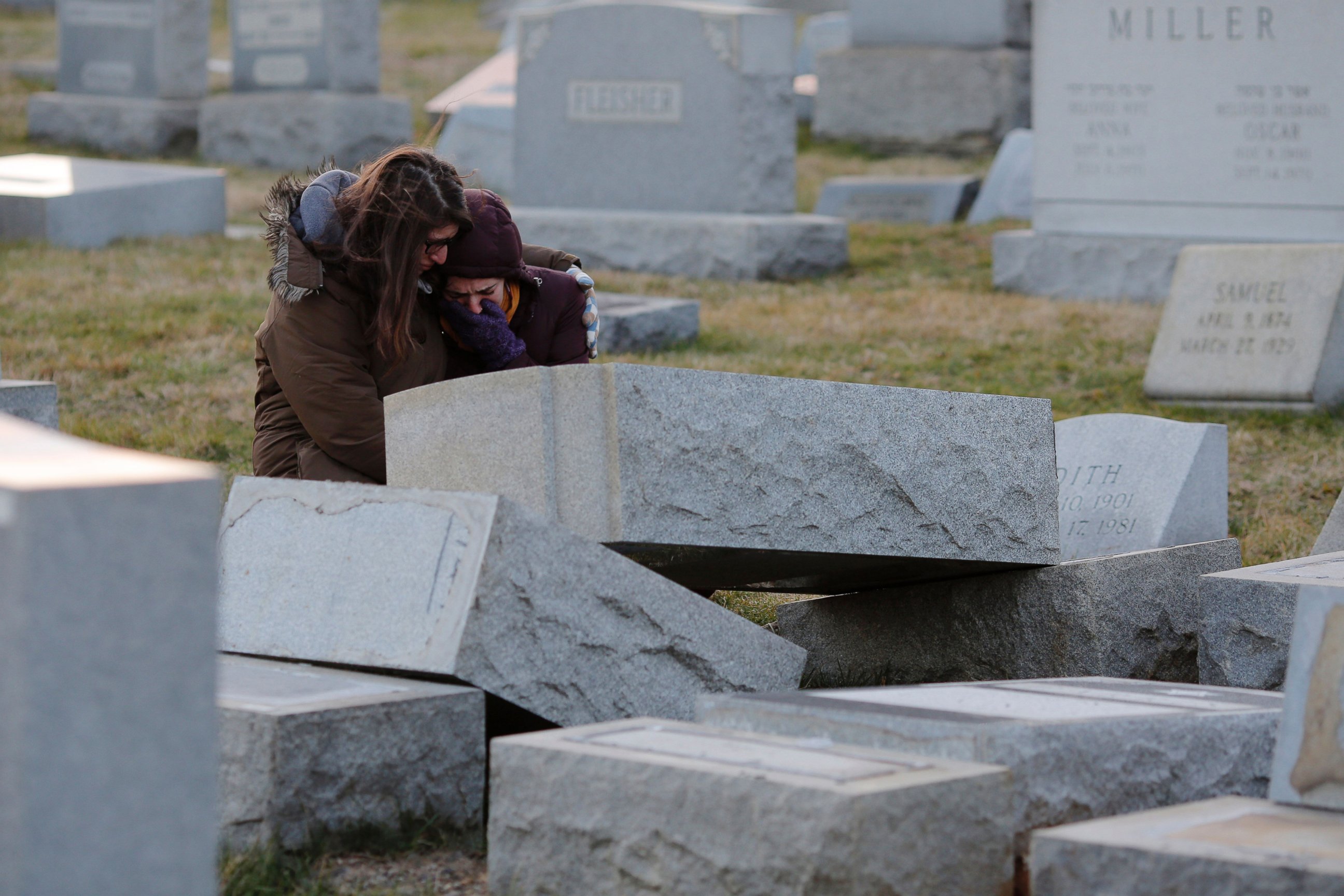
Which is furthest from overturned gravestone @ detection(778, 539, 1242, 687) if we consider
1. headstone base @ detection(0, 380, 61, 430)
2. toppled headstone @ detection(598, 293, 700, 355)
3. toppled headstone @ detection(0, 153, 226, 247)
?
toppled headstone @ detection(0, 153, 226, 247)

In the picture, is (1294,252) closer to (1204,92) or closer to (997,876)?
(1204,92)

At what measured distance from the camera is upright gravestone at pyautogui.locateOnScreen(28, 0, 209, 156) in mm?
13258

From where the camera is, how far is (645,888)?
2127 mm

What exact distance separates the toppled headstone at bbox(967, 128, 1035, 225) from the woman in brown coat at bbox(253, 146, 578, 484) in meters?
9.01

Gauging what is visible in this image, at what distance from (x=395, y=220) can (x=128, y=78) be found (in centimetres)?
1125

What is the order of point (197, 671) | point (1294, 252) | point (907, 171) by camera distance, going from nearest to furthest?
point (197, 671) → point (1294, 252) → point (907, 171)

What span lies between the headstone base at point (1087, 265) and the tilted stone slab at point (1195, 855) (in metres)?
6.82

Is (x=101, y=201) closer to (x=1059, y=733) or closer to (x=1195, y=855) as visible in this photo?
(x=1059, y=733)

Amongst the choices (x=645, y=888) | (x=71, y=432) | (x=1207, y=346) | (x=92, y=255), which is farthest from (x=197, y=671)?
(x=92, y=255)

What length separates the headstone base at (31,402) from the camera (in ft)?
14.0

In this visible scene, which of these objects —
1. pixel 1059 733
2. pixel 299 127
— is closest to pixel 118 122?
pixel 299 127

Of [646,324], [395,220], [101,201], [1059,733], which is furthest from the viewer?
[101,201]

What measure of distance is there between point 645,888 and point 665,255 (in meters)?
7.31

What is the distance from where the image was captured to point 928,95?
48.9ft
